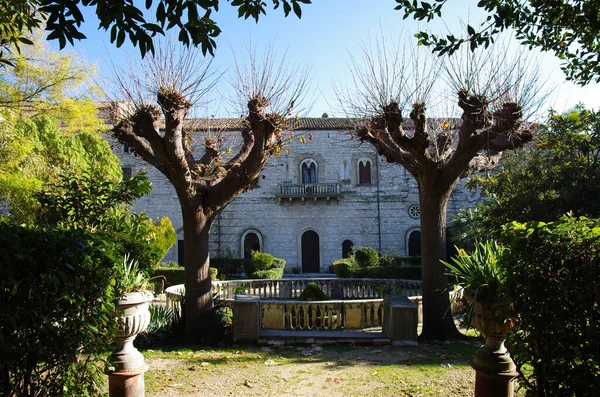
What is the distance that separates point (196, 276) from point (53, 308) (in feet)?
16.3

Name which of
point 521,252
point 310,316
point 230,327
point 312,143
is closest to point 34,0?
point 521,252

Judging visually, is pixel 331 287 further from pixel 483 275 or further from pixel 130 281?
pixel 130 281

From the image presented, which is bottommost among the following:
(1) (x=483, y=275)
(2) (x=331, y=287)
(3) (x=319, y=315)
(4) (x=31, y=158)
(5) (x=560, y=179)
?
(3) (x=319, y=315)

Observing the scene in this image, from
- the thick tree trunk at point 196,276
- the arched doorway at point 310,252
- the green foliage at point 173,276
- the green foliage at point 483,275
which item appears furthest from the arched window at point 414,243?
the green foliage at point 483,275

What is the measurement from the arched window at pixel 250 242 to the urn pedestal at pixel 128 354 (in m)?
22.2

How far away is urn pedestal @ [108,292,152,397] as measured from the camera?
4.50 metres

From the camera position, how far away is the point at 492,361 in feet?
14.5

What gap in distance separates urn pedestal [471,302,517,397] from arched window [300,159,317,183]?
2315cm

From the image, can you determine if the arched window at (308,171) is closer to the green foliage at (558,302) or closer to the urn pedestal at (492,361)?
the urn pedestal at (492,361)

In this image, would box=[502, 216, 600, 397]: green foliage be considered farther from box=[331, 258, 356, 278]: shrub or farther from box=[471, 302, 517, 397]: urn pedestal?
box=[331, 258, 356, 278]: shrub

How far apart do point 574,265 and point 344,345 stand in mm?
5261

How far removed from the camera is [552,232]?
10.6 feet

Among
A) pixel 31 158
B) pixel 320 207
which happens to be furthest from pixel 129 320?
pixel 320 207

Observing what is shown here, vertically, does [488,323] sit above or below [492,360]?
above
